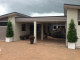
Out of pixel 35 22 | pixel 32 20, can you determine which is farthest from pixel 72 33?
pixel 32 20

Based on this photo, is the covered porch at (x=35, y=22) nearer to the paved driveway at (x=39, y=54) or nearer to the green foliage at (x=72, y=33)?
the green foliage at (x=72, y=33)

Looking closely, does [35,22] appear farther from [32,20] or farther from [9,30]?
[9,30]

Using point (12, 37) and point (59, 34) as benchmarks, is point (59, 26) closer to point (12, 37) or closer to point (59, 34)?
point (59, 34)

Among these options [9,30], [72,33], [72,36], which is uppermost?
[9,30]

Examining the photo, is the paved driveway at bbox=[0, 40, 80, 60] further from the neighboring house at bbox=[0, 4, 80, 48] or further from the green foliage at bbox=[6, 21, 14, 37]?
the green foliage at bbox=[6, 21, 14, 37]

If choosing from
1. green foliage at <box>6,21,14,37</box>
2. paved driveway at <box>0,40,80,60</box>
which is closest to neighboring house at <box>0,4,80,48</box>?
green foliage at <box>6,21,14,37</box>

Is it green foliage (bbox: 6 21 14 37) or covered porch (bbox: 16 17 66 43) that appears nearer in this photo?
covered porch (bbox: 16 17 66 43)

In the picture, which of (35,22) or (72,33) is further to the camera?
(35,22)

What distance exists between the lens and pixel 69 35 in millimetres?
12695

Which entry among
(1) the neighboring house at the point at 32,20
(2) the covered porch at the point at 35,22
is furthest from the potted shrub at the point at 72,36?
(2) the covered porch at the point at 35,22

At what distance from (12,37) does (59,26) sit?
1691 centimetres

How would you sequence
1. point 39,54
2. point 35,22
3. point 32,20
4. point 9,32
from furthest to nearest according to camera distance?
1. point 9,32
2. point 32,20
3. point 35,22
4. point 39,54

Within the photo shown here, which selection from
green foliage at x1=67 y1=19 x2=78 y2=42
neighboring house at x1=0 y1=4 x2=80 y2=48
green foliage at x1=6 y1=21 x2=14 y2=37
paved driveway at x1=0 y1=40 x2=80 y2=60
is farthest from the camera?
green foliage at x1=6 y1=21 x2=14 y2=37

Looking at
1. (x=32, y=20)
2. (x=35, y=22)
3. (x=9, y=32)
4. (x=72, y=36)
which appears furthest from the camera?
(x=9, y=32)
